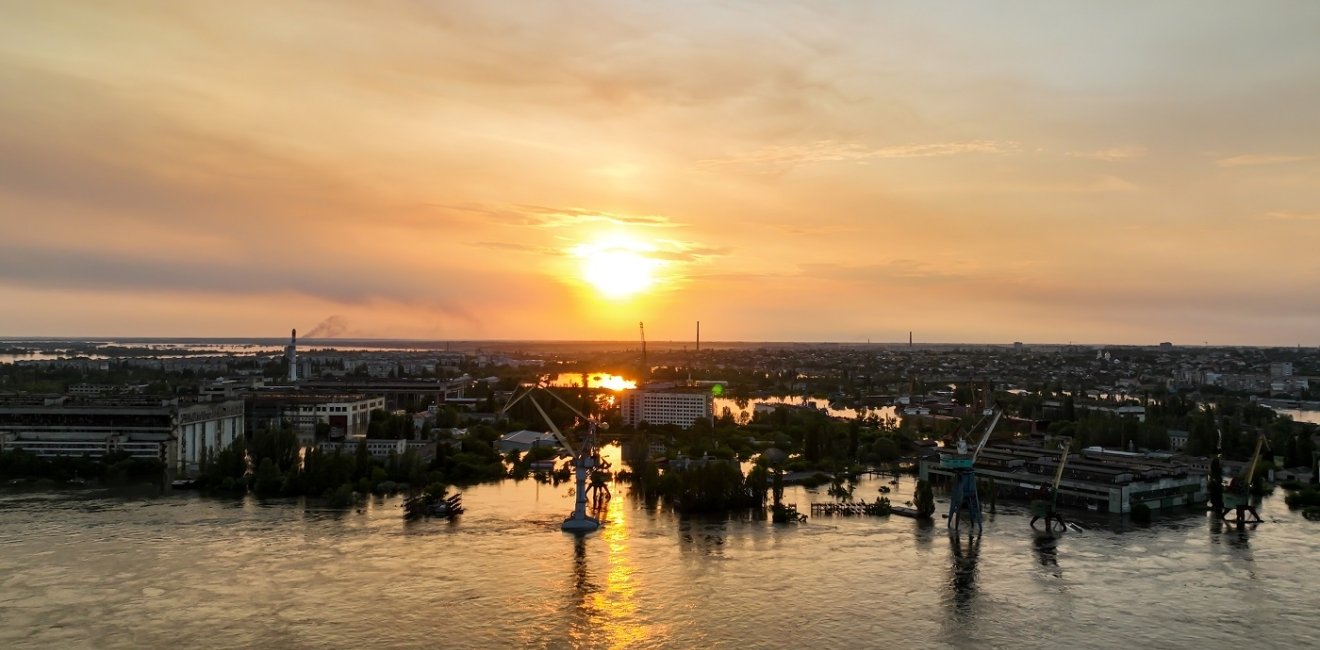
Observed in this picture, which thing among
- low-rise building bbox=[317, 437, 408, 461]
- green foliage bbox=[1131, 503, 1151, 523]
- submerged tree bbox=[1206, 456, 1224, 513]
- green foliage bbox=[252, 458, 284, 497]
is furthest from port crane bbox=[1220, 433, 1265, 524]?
low-rise building bbox=[317, 437, 408, 461]

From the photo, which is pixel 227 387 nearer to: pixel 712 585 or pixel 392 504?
pixel 392 504

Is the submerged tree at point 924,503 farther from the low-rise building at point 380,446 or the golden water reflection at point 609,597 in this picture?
the low-rise building at point 380,446

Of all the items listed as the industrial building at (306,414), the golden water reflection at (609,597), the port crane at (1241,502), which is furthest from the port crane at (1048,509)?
the industrial building at (306,414)

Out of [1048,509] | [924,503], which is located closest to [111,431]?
[924,503]

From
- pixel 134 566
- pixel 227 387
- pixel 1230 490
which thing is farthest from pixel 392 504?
A: pixel 227 387

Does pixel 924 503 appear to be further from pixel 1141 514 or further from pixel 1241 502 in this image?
pixel 1241 502

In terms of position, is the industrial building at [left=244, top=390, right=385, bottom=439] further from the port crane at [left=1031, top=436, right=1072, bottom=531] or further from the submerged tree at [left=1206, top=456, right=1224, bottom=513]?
the submerged tree at [left=1206, top=456, right=1224, bottom=513]
